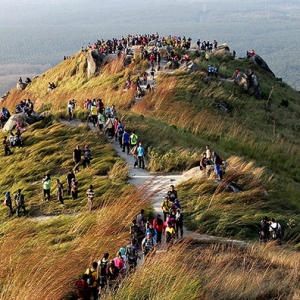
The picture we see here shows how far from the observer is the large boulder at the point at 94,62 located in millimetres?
41469

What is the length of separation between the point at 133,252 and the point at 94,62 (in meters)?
32.6

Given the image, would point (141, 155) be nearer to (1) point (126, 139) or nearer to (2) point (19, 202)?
(1) point (126, 139)

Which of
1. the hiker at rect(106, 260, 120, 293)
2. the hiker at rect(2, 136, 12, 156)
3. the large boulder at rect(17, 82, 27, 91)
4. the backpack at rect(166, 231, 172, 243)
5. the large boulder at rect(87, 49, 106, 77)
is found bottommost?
the large boulder at rect(17, 82, 27, 91)

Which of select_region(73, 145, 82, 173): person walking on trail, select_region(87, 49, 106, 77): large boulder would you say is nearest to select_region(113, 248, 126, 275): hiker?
select_region(73, 145, 82, 173): person walking on trail

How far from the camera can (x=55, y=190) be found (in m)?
17.5

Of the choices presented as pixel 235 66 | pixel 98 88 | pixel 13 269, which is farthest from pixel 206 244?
pixel 235 66

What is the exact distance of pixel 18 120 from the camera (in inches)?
991

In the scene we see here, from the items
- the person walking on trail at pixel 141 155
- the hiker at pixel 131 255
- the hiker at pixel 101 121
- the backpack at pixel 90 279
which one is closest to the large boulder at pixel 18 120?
the hiker at pixel 101 121

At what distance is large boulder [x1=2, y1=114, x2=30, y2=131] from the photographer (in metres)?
25.1

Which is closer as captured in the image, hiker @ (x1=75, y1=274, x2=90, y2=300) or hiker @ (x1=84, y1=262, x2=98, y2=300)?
hiker @ (x1=75, y1=274, x2=90, y2=300)

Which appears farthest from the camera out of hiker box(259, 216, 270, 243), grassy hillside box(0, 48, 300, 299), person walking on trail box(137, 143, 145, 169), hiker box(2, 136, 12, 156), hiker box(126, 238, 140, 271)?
hiker box(2, 136, 12, 156)

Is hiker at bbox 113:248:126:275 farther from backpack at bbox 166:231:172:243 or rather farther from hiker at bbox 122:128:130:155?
hiker at bbox 122:128:130:155

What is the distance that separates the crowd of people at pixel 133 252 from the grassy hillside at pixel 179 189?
1.52ft

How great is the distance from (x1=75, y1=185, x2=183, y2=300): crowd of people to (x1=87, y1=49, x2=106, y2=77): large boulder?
2881 centimetres
